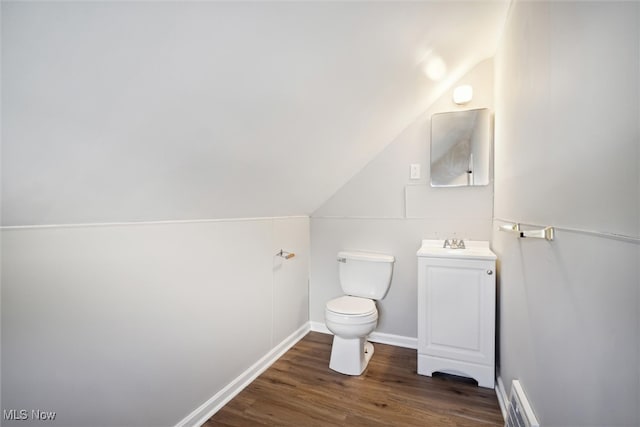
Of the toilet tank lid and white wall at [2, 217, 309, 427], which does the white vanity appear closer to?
the toilet tank lid

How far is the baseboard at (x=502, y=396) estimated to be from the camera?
157cm

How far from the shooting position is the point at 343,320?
6.38ft

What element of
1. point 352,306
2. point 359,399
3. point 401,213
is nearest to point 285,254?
point 352,306

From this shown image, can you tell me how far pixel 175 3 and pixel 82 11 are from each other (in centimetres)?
20

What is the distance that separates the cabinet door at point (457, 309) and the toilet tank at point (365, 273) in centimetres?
37

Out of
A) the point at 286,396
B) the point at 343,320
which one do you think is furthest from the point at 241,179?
the point at 286,396

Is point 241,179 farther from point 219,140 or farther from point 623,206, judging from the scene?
point 623,206

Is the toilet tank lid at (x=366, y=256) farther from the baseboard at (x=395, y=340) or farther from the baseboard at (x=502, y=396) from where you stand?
the baseboard at (x=502, y=396)

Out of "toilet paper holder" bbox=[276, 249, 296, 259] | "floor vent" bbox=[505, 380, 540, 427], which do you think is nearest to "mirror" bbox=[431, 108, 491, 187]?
"toilet paper holder" bbox=[276, 249, 296, 259]

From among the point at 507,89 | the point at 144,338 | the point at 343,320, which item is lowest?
the point at 343,320

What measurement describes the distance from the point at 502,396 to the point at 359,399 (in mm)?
812

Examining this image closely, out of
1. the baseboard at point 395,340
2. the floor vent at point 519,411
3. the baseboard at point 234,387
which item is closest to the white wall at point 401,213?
the baseboard at point 395,340

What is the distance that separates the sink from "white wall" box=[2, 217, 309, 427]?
1.21 m

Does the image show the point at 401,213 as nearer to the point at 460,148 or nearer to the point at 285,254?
the point at 460,148
